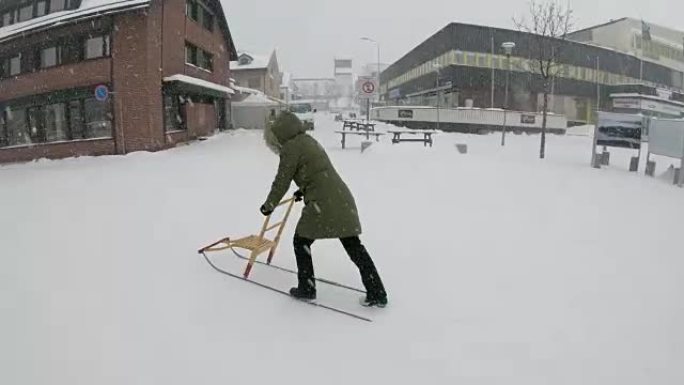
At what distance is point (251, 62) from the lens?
148 feet

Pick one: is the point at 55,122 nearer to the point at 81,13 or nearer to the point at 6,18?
the point at 81,13

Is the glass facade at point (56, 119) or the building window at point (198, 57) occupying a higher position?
the building window at point (198, 57)

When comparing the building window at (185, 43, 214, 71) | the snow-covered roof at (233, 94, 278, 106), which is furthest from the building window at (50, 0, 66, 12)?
the snow-covered roof at (233, 94, 278, 106)

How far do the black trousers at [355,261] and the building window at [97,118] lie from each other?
17209mm

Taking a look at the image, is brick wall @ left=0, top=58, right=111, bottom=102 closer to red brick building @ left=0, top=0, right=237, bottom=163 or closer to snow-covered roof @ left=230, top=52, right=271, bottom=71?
red brick building @ left=0, top=0, right=237, bottom=163

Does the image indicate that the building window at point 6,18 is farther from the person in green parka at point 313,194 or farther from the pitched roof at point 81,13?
the person in green parka at point 313,194

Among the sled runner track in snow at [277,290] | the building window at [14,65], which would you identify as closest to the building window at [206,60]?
Answer: the building window at [14,65]

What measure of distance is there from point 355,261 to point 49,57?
2189cm

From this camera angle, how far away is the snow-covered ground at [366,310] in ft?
9.87

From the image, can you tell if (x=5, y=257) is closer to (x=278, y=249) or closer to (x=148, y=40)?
(x=278, y=249)

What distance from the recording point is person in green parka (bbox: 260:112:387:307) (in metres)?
3.56

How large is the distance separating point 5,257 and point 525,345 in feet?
17.7

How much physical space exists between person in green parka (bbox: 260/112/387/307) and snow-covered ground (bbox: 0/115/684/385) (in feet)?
1.97

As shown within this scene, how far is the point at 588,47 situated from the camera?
42.4 m
